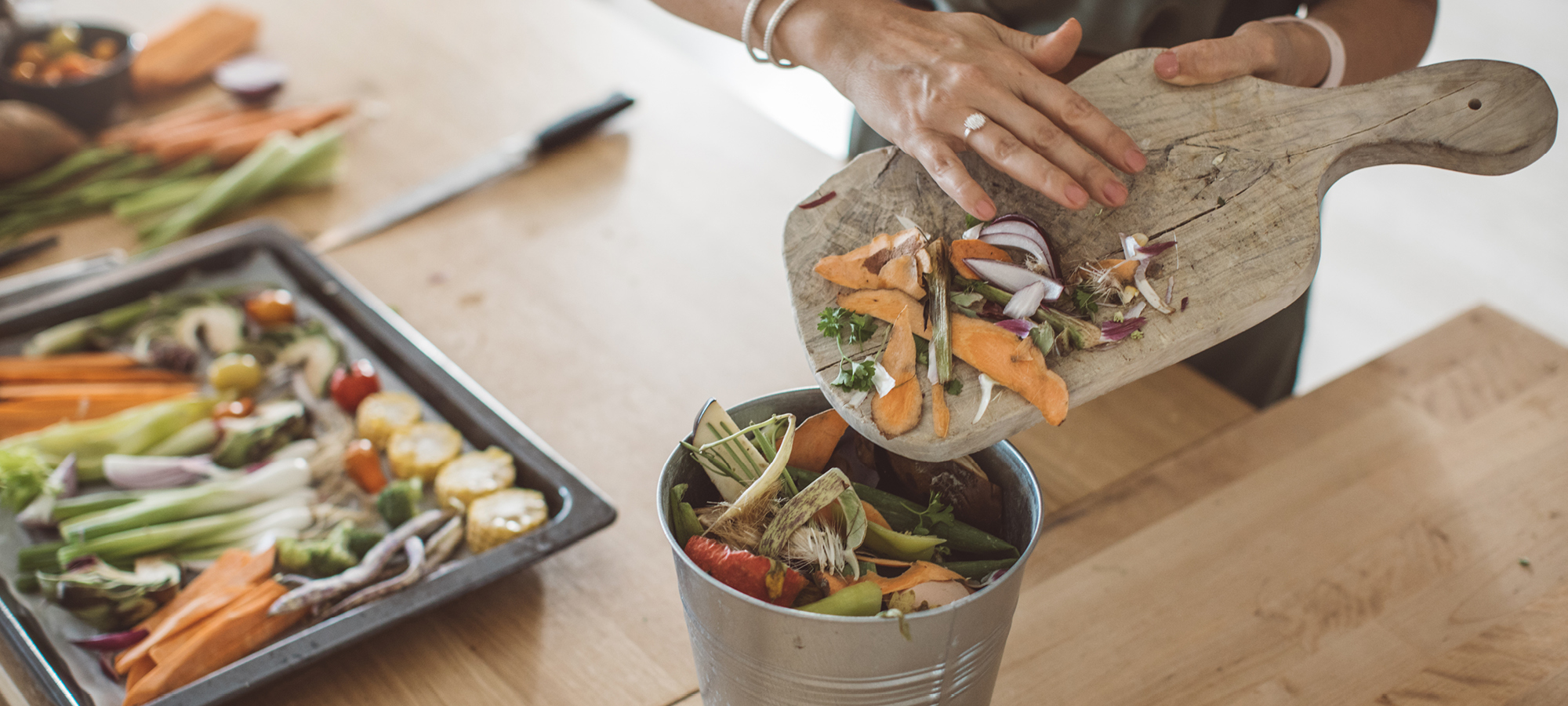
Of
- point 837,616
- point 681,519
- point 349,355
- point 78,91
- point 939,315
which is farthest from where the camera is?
point 78,91

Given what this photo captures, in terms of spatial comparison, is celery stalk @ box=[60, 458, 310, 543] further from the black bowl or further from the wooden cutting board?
the black bowl

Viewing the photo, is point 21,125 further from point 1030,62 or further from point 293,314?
point 1030,62

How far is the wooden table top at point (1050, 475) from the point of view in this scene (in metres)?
1.07

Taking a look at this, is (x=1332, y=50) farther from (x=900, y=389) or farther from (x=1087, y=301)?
(x=900, y=389)

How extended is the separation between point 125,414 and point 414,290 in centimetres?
42

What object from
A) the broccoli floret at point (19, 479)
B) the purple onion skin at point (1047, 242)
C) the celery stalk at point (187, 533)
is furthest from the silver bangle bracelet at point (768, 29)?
the broccoli floret at point (19, 479)

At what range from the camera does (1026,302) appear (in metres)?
0.94

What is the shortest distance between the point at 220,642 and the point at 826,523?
0.66m

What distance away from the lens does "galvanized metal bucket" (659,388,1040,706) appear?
72 cm

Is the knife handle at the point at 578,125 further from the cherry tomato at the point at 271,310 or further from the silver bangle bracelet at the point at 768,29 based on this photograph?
the silver bangle bracelet at the point at 768,29

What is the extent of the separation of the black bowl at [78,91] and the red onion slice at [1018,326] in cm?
191

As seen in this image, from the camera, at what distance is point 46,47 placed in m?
2.14

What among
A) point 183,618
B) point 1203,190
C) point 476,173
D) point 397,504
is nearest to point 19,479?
point 183,618

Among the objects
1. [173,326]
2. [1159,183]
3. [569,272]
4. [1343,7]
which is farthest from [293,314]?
[1343,7]
